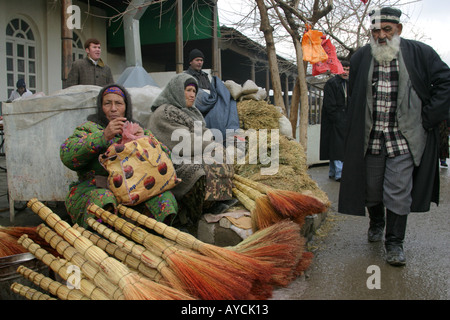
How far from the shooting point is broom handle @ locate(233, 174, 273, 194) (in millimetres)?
3625

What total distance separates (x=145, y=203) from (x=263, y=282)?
1.15 meters

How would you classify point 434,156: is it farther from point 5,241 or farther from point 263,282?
point 5,241

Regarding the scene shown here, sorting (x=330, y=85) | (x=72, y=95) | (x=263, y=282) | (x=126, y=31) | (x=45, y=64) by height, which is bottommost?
(x=263, y=282)

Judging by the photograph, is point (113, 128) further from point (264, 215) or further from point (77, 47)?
point (77, 47)

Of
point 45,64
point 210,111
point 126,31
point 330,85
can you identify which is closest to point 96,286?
point 210,111

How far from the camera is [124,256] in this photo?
8.13 ft

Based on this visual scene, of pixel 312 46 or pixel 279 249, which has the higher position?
pixel 312 46

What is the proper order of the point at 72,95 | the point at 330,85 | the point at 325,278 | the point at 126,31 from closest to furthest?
the point at 325,278, the point at 72,95, the point at 330,85, the point at 126,31

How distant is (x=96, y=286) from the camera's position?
83.4 inches

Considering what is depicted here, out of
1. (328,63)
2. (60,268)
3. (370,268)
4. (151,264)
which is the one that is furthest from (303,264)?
(328,63)

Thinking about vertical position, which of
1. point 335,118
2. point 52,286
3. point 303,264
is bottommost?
point 303,264

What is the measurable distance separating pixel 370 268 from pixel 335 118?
461cm

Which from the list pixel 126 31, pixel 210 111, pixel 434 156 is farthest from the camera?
pixel 126 31
